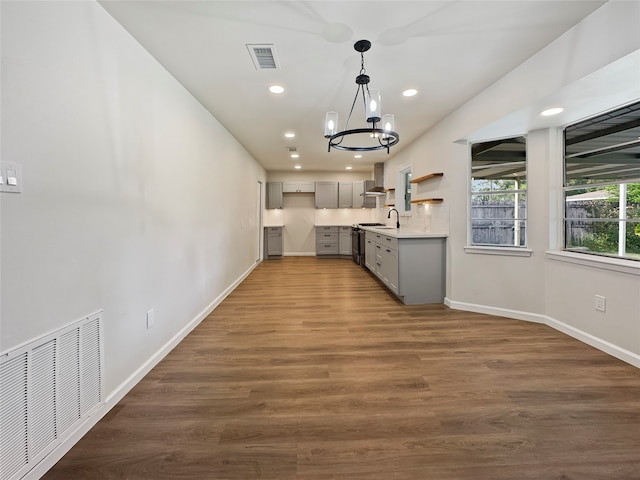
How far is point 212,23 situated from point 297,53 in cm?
65

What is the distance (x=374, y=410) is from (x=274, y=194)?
22.5ft

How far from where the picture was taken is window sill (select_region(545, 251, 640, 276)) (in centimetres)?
227

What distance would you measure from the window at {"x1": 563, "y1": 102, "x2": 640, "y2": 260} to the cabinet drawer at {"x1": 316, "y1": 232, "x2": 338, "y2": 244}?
5505 millimetres

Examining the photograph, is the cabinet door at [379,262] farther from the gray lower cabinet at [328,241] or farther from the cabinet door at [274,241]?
the cabinet door at [274,241]

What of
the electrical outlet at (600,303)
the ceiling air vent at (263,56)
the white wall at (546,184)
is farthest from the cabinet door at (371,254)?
the ceiling air vent at (263,56)

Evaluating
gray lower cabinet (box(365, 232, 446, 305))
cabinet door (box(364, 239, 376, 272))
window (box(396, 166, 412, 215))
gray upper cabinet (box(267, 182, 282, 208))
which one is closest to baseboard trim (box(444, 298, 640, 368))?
gray lower cabinet (box(365, 232, 446, 305))

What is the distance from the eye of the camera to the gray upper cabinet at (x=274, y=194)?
8.01 m

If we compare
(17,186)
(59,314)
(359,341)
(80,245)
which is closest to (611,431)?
(359,341)

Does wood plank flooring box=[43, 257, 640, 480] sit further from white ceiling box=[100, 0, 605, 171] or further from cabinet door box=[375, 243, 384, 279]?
white ceiling box=[100, 0, 605, 171]

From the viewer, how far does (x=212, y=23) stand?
6.45ft

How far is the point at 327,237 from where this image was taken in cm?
808

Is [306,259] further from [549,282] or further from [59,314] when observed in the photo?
[59,314]

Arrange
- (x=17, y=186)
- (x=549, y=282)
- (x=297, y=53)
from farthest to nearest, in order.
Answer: (x=549, y=282) → (x=297, y=53) → (x=17, y=186)

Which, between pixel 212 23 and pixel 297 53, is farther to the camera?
pixel 297 53
